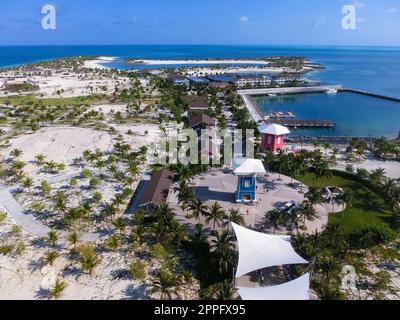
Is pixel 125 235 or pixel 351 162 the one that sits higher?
pixel 351 162

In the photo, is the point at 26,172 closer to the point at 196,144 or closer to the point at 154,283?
the point at 196,144

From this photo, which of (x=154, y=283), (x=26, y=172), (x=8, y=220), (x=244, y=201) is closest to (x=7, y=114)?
(x=26, y=172)

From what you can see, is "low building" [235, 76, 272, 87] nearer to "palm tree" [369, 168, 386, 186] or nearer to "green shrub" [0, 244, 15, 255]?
"palm tree" [369, 168, 386, 186]

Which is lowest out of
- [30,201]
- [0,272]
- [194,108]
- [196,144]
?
[0,272]

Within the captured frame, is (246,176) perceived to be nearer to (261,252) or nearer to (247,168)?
(247,168)

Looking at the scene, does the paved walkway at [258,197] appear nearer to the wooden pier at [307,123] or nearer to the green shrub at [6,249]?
the green shrub at [6,249]

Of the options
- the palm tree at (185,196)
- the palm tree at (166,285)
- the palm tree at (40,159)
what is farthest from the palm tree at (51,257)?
the palm tree at (40,159)
